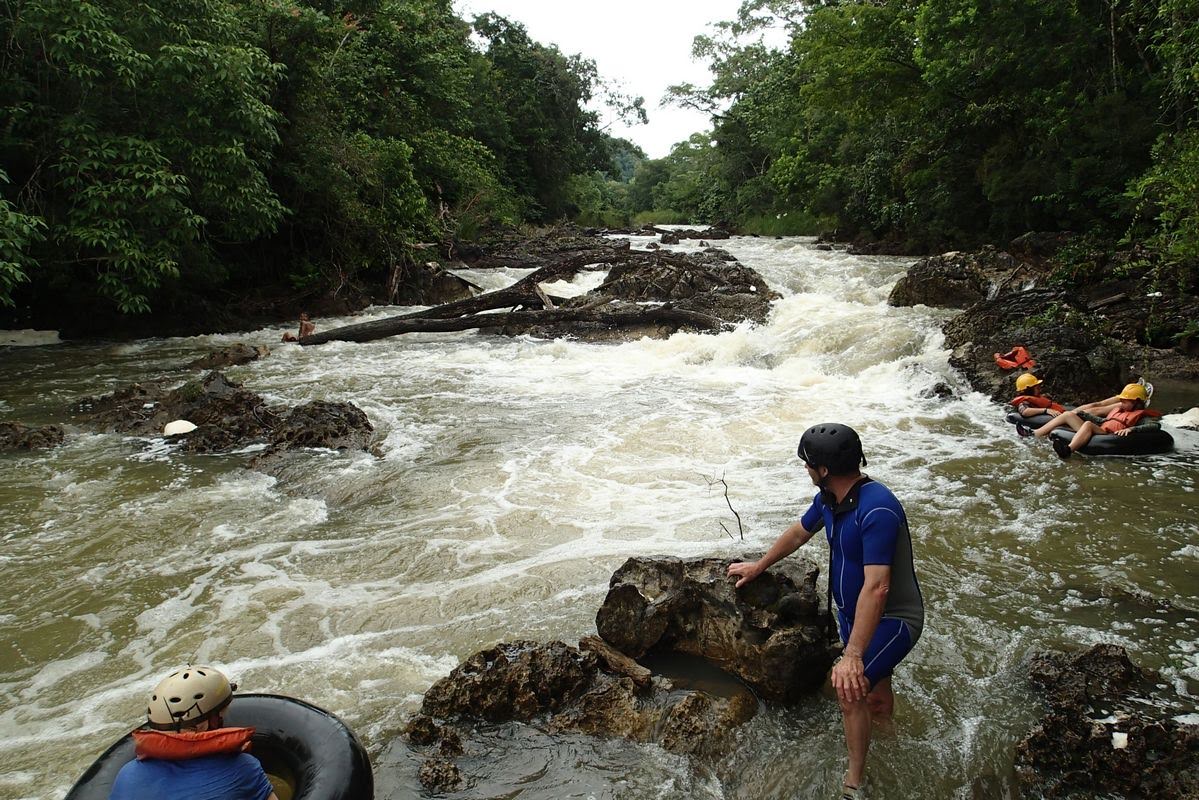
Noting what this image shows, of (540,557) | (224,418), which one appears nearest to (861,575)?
(540,557)

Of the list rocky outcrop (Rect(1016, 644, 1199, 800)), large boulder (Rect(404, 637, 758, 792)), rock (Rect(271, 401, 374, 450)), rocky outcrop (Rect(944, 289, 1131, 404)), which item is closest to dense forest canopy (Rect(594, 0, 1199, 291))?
rocky outcrop (Rect(944, 289, 1131, 404))

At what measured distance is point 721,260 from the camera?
722 inches

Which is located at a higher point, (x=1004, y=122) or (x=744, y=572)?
(x=1004, y=122)

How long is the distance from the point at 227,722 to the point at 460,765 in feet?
3.03

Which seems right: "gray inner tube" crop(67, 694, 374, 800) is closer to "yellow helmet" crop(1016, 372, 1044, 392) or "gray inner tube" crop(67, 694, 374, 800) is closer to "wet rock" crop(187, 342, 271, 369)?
"yellow helmet" crop(1016, 372, 1044, 392)

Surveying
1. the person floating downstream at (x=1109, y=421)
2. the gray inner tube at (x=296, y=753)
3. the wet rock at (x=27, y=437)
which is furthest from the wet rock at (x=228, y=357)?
the person floating downstream at (x=1109, y=421)

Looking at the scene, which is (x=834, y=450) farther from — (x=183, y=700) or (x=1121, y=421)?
(x=1121, y=421)

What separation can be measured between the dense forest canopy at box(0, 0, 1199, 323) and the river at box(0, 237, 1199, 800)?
3221mm

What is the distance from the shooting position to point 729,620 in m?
3.37

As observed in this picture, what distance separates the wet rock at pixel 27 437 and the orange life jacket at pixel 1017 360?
1057cm

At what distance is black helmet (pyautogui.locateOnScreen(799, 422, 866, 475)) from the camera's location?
2.78 meters

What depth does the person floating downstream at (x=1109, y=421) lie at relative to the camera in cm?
632

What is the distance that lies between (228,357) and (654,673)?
10.0 meters

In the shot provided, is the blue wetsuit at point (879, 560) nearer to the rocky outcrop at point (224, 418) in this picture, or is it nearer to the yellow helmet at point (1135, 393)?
the yellow helmet at point (1135, 393)
